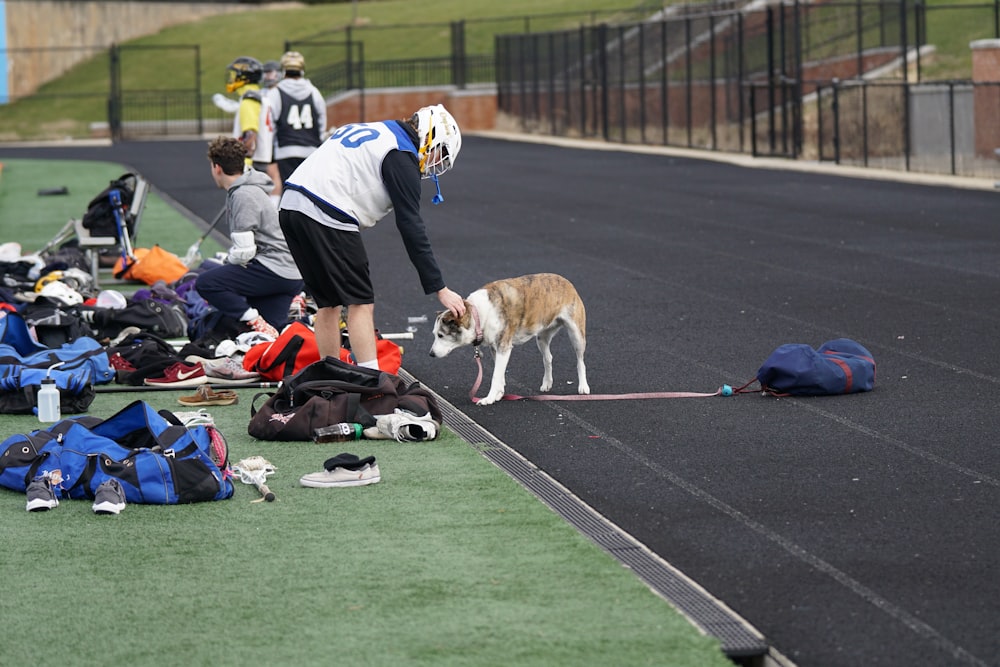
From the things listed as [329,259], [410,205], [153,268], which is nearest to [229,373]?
[329,259]

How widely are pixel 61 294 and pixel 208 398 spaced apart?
11.4 ft

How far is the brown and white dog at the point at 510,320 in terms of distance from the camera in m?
8.55

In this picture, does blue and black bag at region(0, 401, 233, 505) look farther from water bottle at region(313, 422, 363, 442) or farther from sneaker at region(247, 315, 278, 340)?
sneaker at region(247, 315, 278, 340)

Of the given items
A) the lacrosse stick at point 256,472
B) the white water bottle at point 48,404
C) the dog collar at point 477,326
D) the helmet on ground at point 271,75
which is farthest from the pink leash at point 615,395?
the helmet on ground at point 271,75

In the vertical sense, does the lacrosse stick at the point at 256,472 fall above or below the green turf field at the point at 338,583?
above

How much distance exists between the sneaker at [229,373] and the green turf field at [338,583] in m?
2.23

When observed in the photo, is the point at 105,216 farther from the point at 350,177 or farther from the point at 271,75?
the point at 350,177

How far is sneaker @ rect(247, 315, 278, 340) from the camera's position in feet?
33.7

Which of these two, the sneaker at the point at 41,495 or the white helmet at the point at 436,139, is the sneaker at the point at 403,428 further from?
the sneaker at the point at 41,495

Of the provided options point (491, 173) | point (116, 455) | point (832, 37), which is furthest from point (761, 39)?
point (116, 455)

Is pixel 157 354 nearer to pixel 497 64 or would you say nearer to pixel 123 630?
pixel 123 630

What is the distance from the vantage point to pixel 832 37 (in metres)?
35.0

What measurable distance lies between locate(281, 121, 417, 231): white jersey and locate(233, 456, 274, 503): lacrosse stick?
161cm

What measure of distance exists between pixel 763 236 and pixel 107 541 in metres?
12.7
